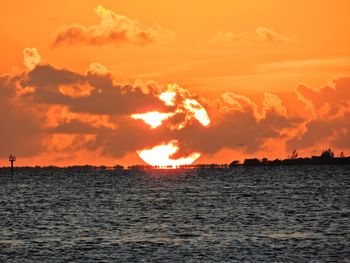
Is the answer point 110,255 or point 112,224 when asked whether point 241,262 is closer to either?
point 110,255

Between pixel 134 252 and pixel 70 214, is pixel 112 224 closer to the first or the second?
pixel 70 214

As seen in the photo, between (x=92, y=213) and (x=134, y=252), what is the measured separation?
4710 cm

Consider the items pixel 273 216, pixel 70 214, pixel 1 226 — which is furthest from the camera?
pixel 70 214

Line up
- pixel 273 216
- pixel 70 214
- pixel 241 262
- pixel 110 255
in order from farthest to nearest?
pixel 70 214 → pixel 273 216 → pixel 110 255 → pixel 241 262

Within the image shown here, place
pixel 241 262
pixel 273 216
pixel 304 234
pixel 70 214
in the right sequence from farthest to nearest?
pixel 70 214 < pixel 273 216 < pixel 304 234 < pixel 241 262

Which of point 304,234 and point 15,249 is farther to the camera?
point 304,234

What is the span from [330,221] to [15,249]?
133ft

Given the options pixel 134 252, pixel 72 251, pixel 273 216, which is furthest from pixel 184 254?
pixel 273 216

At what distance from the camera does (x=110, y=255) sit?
67750 mm

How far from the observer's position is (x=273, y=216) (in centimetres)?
10625

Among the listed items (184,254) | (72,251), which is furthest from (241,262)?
(72,251)

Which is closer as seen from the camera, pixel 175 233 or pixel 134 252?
pixel 134 252

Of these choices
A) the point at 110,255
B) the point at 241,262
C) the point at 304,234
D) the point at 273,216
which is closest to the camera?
the point at 241,262

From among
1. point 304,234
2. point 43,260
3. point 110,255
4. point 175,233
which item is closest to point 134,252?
point 110,255
